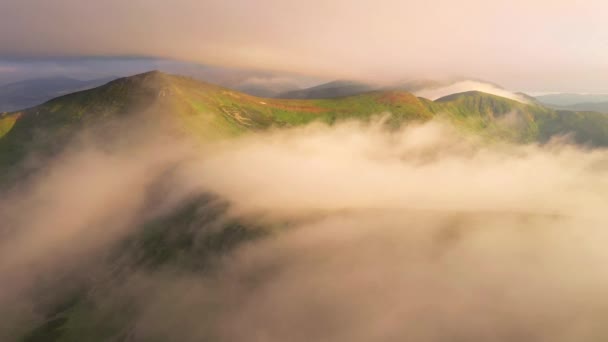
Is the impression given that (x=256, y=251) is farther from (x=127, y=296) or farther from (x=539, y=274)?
(x=539, y=274)

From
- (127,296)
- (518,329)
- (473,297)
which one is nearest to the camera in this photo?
(518,329)

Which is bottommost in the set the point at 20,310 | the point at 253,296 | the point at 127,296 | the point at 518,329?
the point at 20,310

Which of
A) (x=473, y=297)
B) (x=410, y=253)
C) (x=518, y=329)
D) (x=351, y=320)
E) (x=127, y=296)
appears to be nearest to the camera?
(x=518, y=329)

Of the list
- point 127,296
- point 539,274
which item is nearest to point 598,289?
point 539,274

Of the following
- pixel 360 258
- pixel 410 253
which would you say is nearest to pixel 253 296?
pixel 360 258

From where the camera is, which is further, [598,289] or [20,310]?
[20,310]

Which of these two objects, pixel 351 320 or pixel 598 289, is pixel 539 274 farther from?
pixel 351 320

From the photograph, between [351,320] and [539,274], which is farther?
[539,274]

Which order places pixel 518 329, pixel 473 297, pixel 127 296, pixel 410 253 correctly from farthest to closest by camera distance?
1. pixel 410 253
2. pixel 127 296
3. pixel 473 297
4. pixel 518 329

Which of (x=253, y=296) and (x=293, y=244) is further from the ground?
(x=293, y=244)

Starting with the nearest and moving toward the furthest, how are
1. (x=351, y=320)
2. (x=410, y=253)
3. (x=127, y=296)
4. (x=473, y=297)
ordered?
(x=351, y=320), (x=473, y=297), (x=127, y=296), (x=410, y=253)
